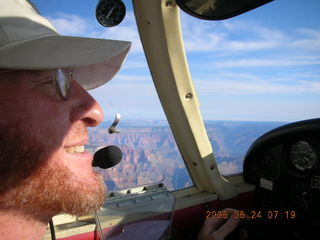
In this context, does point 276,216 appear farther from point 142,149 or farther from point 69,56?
point 69,56

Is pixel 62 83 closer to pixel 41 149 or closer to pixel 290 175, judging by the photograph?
pixel 41 149

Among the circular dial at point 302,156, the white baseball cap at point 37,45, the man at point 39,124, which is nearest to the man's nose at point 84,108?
the man at point 39,124

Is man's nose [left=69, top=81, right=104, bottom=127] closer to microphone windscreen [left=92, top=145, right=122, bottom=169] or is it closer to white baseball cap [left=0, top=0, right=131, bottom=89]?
white baseball cap [left=0, top=0, right=131, bottom=89]

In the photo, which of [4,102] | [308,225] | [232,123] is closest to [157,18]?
[4,102]

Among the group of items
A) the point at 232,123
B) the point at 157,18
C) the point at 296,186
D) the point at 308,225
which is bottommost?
the point at 308,225

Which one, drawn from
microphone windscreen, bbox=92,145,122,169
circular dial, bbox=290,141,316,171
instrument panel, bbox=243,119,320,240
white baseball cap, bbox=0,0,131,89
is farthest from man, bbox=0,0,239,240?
circular dial, bbox=290,141,316,171

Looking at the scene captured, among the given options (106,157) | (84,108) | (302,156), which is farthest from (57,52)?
(302,156)
